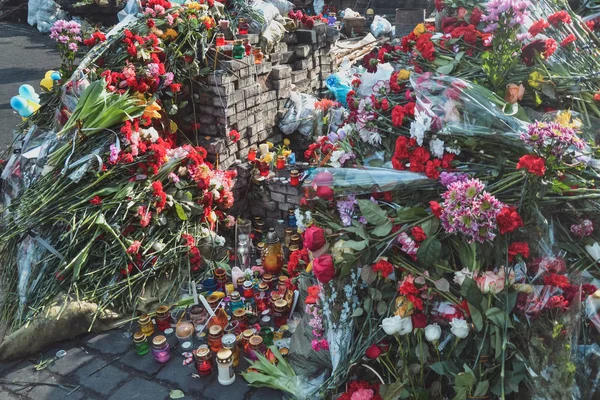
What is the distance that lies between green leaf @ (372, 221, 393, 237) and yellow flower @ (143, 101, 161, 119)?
→ 8.11ft

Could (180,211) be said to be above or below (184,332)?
above

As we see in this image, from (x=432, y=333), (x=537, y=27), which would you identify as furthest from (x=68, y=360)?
(x=537, y=27)

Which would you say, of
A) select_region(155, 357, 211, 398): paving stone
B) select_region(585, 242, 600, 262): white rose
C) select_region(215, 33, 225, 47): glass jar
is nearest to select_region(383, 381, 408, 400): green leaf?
select_region(585, 242, 600, 262): white rose

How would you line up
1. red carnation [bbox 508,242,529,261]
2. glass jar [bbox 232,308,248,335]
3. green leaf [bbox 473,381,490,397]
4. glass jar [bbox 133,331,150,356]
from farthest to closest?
glass jar [bbox 232,308,248,335] → glass jar [bbox 133,331,150,356] → red carnation [bbox 508,242,529,261] → green leaf [bbox 473,381,490,397]

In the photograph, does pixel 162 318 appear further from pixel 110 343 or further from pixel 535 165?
pixel 535 165

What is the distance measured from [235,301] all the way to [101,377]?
3.33 feet

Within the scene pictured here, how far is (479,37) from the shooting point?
323 centimetres

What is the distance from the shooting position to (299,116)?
5.66m

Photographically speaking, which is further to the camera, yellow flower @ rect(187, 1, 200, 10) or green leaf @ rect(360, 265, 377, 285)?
yellow flower @ rect(187, 1, 200, 10)

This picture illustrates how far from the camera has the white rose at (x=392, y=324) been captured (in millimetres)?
2395

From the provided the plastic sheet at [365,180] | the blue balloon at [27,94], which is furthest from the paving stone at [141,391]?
the blue balloon at [27,94]

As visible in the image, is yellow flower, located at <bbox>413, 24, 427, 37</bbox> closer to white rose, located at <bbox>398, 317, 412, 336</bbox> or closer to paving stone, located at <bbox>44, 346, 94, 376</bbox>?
white rose, located at <bbox>398, 317, 412, 336</bbox>

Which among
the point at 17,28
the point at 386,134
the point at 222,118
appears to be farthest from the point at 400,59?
the point at 17,28

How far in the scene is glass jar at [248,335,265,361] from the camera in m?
3.25
